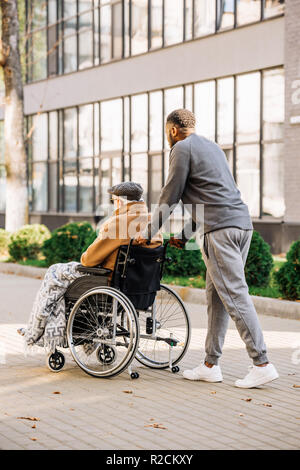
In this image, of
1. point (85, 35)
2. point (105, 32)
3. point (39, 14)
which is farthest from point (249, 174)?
point (39, 14)

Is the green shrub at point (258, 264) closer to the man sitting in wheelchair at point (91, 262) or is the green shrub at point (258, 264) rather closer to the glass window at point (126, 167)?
the man sitting in wheelchair at point (91, 262)

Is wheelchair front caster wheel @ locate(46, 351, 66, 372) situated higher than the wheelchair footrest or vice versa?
the wheelchair footrest

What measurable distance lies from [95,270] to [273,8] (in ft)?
53.5

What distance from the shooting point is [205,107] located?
2412 centimetres

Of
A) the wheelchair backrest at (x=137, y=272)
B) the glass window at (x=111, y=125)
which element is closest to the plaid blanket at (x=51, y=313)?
the wheelchair backrest at (x=137, y=272)

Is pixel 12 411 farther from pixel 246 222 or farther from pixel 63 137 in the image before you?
pixel 63 137

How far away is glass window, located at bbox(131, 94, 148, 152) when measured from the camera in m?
26.9

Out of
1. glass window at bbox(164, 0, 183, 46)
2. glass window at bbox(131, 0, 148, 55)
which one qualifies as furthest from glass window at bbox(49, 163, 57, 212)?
glass window at bbox(164, 0, 183, 46)

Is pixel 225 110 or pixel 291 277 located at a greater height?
pixel 225 110

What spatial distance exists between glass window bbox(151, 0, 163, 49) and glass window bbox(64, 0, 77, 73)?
5.10m

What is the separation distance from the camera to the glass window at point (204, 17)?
23609 mm

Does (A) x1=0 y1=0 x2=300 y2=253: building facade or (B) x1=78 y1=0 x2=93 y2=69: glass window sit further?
(B) x1=78 y1=0 x2=93 y2=69: glass window

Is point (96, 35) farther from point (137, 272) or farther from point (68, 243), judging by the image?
point (137, 272)

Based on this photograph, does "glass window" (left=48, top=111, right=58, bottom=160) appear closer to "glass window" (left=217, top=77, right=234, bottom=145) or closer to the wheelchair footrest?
"glass window" (left=217, top=77, right=234, bottom=145)
